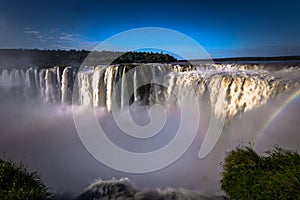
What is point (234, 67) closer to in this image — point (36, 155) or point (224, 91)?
point (224, 91)

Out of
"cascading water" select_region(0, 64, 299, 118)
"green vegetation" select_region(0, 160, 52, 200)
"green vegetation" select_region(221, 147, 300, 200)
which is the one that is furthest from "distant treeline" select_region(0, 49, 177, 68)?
"green vegetation" select_region(221, 147, 300, 200)

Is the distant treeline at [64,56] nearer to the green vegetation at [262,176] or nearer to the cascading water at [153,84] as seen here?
the cascading water at [153,84]

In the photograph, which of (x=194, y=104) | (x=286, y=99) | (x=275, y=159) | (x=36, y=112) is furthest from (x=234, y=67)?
(x=36, y=112)

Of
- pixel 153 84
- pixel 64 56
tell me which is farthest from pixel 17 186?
pixel 64 56

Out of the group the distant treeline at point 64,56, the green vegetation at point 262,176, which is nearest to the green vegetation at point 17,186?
the green vegetation at point 262,176

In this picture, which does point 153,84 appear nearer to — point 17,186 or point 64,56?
point 17,186

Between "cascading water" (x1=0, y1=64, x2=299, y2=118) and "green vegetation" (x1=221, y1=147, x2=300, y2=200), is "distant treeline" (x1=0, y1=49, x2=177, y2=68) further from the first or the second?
"green vegetation" (x1=221, y1=147, x2=300, y2=200)
